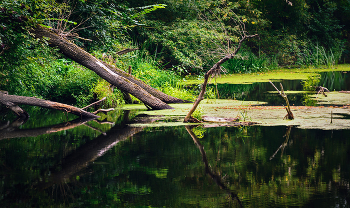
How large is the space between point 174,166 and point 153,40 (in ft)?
44.4

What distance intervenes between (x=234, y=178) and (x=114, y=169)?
1328mm

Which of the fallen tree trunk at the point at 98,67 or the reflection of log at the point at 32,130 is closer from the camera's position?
the reflection of log at the point at 32,130

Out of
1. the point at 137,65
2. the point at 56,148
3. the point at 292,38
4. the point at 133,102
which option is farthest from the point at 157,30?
the point at 56,148

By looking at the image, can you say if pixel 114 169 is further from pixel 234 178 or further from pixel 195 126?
pixel 195 126

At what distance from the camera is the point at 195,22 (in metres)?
19.8

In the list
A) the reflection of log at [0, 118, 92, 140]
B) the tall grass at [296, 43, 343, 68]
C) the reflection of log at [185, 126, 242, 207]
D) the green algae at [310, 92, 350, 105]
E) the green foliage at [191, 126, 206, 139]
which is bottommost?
the reflection of log at [185, 126, 242, 207]

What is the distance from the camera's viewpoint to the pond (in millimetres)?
3891

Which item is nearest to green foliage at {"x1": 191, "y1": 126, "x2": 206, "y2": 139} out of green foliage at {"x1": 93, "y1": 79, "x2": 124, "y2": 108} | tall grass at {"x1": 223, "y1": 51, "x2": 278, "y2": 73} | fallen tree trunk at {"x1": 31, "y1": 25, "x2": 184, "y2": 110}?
fallen tree trunk at {"x1": 31, "y1": 25, "x2": 184, "y2": 110}

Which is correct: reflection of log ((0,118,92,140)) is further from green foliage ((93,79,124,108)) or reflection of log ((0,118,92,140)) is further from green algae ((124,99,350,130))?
green foliage ((93,79,124,108))

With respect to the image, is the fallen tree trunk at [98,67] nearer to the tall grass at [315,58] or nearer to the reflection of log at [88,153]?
the reflection of log at [88,153]

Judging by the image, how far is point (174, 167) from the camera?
16.4 feet

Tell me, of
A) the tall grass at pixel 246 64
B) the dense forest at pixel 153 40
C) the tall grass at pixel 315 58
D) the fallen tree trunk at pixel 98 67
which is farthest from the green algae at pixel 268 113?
the tall grass at pixel 315 58

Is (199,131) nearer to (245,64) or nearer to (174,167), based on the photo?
(174,167)

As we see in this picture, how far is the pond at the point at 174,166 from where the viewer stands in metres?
3.89
